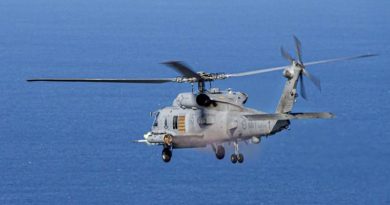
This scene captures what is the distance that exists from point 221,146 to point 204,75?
3144mm

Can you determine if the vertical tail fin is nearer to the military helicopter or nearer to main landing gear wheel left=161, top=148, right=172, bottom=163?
the military helicopter

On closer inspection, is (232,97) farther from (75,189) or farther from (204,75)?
(75,189)

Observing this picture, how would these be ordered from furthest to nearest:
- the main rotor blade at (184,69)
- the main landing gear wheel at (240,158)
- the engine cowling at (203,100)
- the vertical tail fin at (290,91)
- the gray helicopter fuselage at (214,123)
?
the engine cowling at (203,100) → the gray helicopter fuselage at (214,123) → the vertical tail fin at (290,91) → the main landing gear wheel at (240,158) → the main rotor blade at (184,69)

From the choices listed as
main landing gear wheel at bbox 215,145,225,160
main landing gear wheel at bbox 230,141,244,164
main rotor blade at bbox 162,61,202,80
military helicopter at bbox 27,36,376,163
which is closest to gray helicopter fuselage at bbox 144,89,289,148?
military helicopter at bbox 27,36,376,163

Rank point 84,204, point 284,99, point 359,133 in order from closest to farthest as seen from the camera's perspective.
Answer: point 284,99 < point 359,133 < point 84,204

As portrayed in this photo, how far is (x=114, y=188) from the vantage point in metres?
200

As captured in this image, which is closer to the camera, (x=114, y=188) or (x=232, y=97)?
(x=232, y=97)

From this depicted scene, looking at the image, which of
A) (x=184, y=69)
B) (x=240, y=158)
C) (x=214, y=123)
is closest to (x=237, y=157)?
(x=240, y=158)

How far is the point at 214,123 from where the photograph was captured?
183 ft

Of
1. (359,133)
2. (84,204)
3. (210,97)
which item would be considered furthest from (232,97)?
(84,204)

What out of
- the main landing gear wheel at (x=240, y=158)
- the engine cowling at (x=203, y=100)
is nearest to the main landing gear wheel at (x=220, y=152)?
the main landing gear wheel at (x=240, y=158)

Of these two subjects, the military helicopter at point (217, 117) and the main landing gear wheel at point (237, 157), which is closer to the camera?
the main landing gear wheel at point (237, 157)

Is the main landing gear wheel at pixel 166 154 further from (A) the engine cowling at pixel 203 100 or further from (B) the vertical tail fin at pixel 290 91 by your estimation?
(B) the vertical tail fin at pixel 290 91

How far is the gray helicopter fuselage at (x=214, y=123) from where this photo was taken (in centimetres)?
5503
